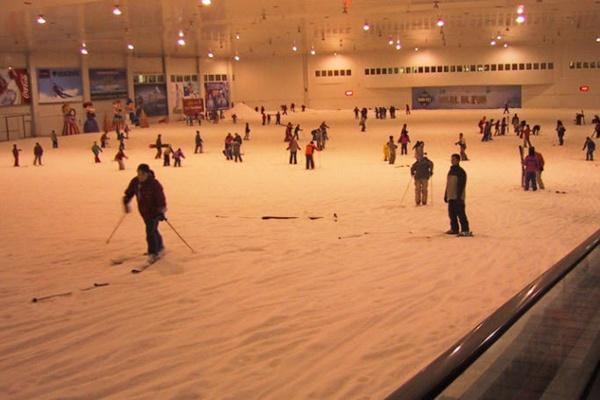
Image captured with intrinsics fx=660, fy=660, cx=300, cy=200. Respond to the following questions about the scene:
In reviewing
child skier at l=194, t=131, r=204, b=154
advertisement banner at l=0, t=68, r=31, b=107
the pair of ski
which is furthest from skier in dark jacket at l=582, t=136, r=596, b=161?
advertisement banner at l=0, t=68, r=31, b=107

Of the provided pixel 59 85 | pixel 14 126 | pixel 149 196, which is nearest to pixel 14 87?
pixel 14 126

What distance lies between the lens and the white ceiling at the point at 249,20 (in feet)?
84.6

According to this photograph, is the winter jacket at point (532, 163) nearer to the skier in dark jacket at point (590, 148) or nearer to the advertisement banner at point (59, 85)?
the skier in dark jacket at point (590, 148)

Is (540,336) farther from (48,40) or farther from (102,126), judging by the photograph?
(102,126)

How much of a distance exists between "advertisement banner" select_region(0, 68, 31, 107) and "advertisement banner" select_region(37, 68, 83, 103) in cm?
117

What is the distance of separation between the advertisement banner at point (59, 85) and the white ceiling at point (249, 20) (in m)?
2.51

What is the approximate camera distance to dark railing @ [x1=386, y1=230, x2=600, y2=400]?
2.26m

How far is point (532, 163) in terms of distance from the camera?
17.8 meters

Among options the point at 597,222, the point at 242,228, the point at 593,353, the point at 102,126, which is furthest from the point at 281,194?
the point at 102,126

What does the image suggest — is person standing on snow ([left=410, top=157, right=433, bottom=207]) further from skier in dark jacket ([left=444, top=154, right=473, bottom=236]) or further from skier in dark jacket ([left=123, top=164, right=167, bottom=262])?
skier in dark jacket ([left=123, top=164, right=167, bottom=262])

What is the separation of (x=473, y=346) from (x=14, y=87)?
145ft

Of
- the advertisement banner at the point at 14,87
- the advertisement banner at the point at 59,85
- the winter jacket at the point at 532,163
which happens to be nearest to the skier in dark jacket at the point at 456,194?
the winter jacket at the point at 532,163

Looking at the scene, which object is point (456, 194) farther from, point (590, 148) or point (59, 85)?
point (59, 85)

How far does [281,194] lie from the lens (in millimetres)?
17797
